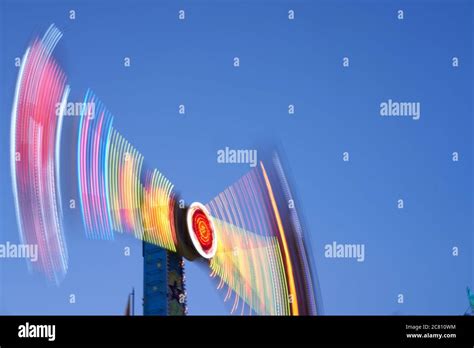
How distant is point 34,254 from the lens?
13.4 m

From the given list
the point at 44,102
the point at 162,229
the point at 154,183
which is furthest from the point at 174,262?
the point at 44,102

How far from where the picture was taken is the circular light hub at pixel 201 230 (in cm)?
1396

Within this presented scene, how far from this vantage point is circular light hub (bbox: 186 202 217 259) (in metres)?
14.0
